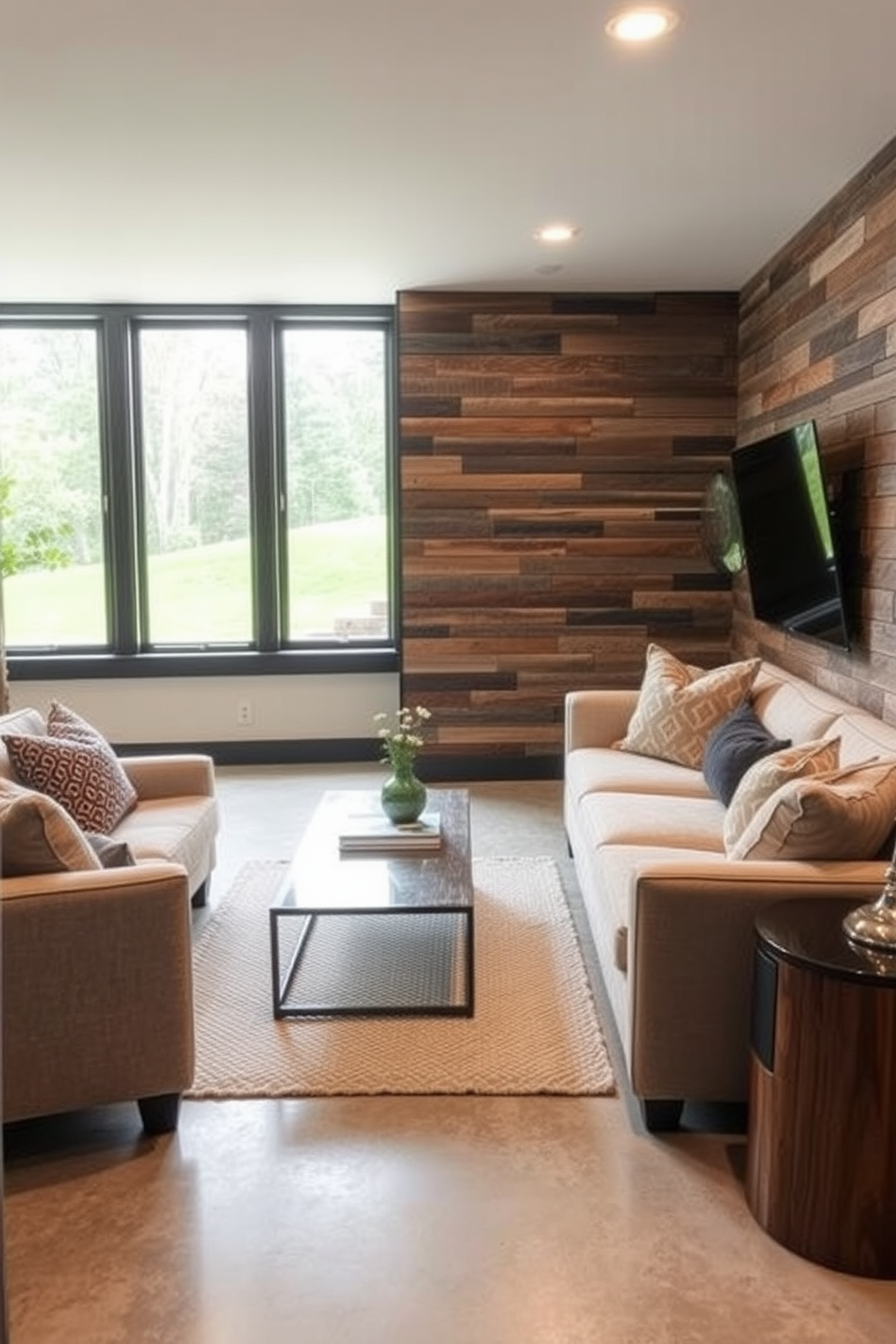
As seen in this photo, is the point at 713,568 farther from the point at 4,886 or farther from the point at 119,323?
the point at 4,886

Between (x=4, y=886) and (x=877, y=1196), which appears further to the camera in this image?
(x=4, y=886)

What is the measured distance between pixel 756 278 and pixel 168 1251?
179 inches

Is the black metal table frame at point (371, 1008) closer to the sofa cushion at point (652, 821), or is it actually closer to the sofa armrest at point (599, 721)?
the sofa cushion at point (652, 821)

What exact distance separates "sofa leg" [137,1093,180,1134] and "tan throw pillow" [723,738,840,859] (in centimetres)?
144

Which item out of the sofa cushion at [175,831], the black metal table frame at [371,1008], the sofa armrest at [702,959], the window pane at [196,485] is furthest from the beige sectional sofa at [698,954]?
the window pane at [196,485]

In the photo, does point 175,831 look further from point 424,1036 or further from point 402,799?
point 424,1036

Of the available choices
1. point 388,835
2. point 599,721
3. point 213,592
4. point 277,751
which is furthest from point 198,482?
point 388,835

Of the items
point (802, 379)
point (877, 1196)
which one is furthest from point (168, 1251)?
point (802, 379)

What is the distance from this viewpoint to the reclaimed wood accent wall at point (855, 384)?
3.23m

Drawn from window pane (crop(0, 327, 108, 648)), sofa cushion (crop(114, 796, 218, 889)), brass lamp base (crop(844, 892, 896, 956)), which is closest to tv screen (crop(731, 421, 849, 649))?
brass lamp base (crop(844, 892, 896, 956))

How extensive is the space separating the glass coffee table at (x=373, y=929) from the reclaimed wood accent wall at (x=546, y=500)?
6.01ft

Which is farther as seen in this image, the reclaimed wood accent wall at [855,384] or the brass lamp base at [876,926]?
the reclaimed wood accent wall at [855,384]

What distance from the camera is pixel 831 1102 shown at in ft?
6.08

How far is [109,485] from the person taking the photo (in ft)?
18.7
